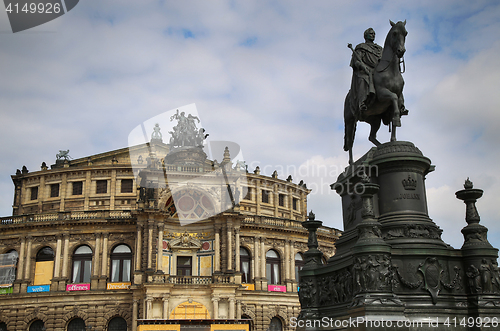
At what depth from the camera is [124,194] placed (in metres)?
55.1

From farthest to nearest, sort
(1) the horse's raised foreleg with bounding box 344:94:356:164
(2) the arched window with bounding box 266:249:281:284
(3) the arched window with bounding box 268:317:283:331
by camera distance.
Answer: (2) the arched window with bounding box 266:249:281:284
(3) the arched window with bounding box 268:317:283:331
(1) the horse's raised foreleg with bounding box 344:94:356:164

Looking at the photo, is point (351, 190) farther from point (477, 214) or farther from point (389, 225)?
point (477, 214)

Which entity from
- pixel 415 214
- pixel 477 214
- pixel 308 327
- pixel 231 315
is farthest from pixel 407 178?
pixel 231 315

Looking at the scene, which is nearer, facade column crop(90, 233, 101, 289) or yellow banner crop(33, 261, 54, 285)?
facade column crop(90, 233, 101, 289)

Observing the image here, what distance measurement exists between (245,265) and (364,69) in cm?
4090

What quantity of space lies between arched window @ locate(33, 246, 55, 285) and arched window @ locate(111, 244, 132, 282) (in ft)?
18.8

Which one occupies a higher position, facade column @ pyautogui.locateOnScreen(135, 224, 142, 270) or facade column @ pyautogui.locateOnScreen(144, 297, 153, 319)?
facade column @ pyautogui.locateOnScreen(135, 224, 142, 270)

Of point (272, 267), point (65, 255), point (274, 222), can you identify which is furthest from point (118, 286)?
point (274, 222)

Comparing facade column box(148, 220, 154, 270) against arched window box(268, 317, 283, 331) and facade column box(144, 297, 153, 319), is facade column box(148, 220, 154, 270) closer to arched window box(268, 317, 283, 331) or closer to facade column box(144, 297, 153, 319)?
facade column box(144, 297, 153, 319)

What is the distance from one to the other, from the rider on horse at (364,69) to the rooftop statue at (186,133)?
46.3 m

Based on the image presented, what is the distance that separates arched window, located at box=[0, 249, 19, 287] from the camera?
152ft

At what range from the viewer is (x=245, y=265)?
4922cm

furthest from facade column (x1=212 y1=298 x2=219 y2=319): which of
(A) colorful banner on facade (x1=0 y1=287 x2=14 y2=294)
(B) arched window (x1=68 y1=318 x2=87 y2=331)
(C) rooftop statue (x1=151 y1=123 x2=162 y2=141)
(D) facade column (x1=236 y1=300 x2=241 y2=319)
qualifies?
(C) rooftop statue (x1=151 y1=123 x2=162 y2=141)

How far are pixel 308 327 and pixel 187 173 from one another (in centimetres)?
3874
